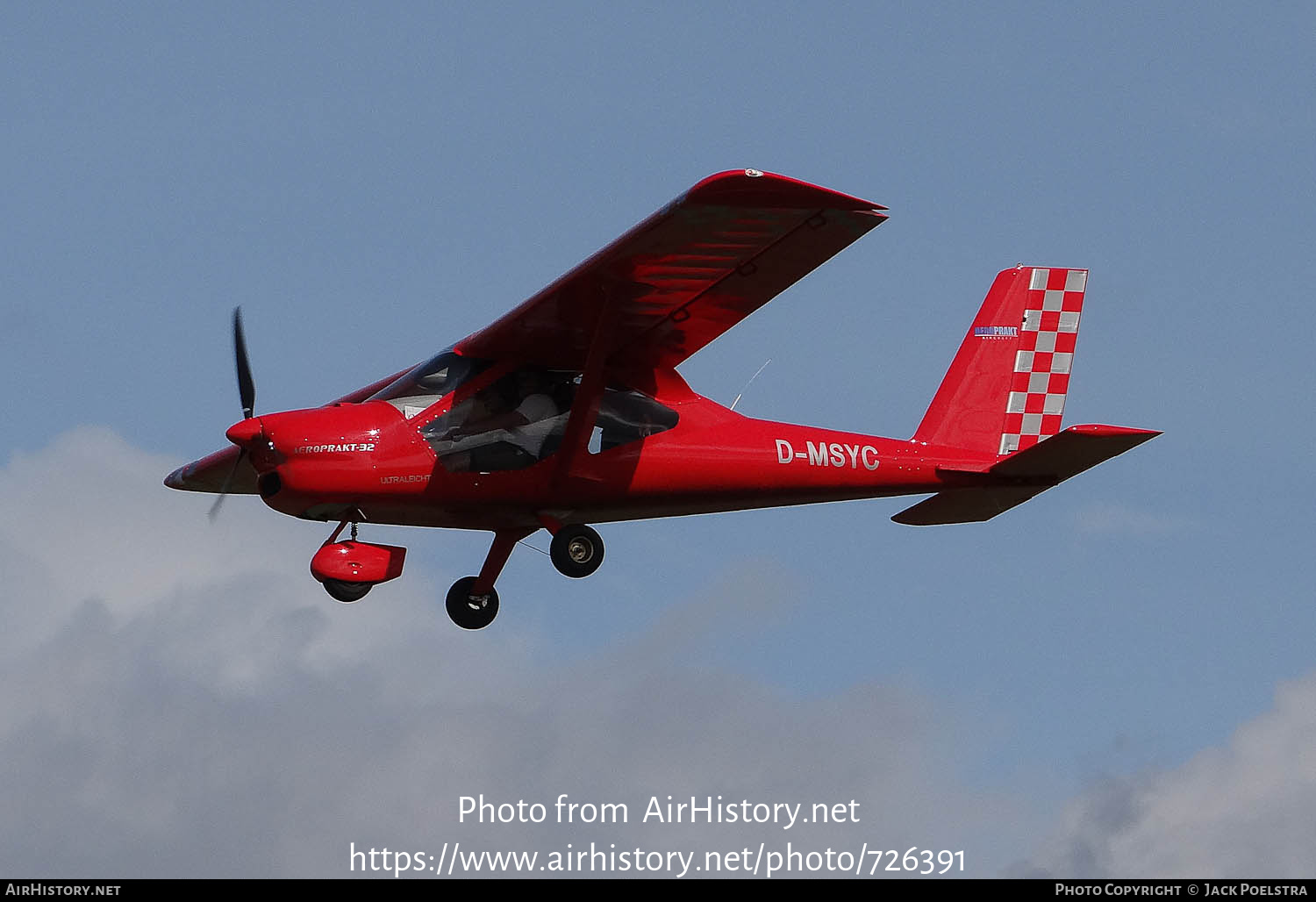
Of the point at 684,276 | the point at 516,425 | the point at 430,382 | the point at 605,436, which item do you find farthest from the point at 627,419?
the point at 430,382

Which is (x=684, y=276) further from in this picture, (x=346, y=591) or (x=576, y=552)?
(x=346, y=591)

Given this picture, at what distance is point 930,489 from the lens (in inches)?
926

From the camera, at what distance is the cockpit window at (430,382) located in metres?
21.4

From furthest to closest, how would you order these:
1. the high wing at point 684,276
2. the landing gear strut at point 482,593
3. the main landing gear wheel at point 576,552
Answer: the landing gear strut at point 482,593
the main landing gear wheel at point 576,552
the high wing at point 684,276

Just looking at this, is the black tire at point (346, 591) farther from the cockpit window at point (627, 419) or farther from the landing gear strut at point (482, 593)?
the cockpit window at point (627, 419)

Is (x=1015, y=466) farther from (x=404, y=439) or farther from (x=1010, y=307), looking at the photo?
(x=404, y=439)

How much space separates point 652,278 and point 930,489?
161 inches

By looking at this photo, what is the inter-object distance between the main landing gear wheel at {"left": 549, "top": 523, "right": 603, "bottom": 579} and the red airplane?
0.02 meters

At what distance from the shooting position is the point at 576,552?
21750 millimetres

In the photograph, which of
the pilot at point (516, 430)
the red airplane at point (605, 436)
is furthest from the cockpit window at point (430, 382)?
the pilot at point (516, 430)

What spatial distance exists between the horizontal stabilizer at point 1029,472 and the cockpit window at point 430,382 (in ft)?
16.9
